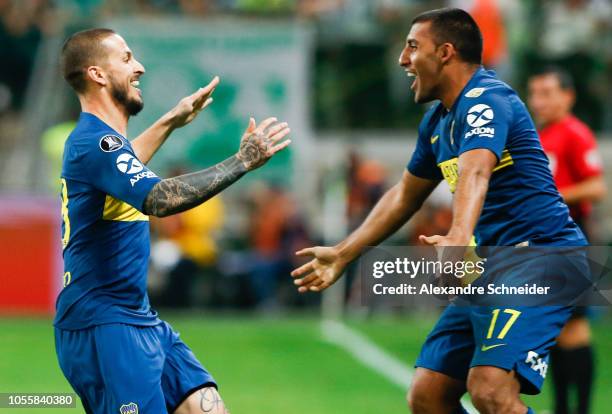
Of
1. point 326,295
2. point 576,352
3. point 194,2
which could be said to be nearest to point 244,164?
point 576,352

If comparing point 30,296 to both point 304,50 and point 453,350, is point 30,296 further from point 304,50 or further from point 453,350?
point 453,350

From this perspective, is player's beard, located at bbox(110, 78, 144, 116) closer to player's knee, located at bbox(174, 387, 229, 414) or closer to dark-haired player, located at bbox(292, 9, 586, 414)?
dark-haired player, located at bbox(292, 9, 586, 414)

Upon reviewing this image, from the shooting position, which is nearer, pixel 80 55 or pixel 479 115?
pixel 479 115

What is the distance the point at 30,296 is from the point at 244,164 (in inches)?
490

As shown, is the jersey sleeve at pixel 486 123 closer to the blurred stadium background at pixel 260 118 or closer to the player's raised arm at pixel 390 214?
the player's raised arm at pixel 390 214

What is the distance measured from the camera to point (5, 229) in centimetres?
1762

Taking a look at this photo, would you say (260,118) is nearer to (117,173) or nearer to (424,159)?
(424,159)

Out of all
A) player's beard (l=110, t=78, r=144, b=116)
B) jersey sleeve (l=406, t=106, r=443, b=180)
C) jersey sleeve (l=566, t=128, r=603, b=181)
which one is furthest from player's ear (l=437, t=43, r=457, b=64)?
jersey sleeve (l=566, t=128, r=603, b=181)

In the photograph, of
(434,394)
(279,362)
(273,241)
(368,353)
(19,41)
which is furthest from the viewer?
(19,41)

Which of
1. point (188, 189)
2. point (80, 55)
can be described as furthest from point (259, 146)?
point (80, 55)

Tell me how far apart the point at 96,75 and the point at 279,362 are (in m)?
7.62

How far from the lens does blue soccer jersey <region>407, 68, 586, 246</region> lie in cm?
605

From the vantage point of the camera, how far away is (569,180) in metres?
9.27

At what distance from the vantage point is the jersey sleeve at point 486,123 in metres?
5.73
